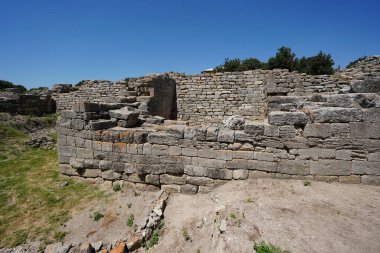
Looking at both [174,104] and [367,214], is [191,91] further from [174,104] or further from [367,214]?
[367,214]

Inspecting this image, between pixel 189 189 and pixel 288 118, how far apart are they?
2828mm

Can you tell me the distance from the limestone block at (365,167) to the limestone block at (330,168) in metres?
0.11

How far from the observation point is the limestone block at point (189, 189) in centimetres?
557

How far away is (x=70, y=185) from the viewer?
6.34m

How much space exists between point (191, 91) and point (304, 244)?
11.5 meters

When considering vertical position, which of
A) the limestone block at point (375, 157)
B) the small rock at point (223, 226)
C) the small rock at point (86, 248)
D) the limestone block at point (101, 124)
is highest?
the limestone block at point (101, 124)

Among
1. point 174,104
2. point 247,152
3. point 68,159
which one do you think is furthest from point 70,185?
point 174,104

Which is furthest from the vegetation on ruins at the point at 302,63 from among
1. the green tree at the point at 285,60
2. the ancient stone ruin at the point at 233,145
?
the ancient stone ruin at the point at 233,145

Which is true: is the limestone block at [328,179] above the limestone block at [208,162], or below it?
below

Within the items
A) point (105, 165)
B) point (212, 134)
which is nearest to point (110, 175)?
point (105, 165)

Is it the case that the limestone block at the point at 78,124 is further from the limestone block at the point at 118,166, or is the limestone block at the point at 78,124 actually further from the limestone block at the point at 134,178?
the limestone block at the point at 134,178

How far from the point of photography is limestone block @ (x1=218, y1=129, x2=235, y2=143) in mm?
5223

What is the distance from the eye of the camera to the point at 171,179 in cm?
575

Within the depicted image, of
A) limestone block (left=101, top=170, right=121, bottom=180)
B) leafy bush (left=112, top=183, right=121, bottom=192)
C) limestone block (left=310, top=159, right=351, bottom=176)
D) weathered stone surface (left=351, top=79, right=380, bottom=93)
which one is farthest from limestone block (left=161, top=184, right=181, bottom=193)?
weathered stone surface (left=351, top=79, right=380, bottom=93)
